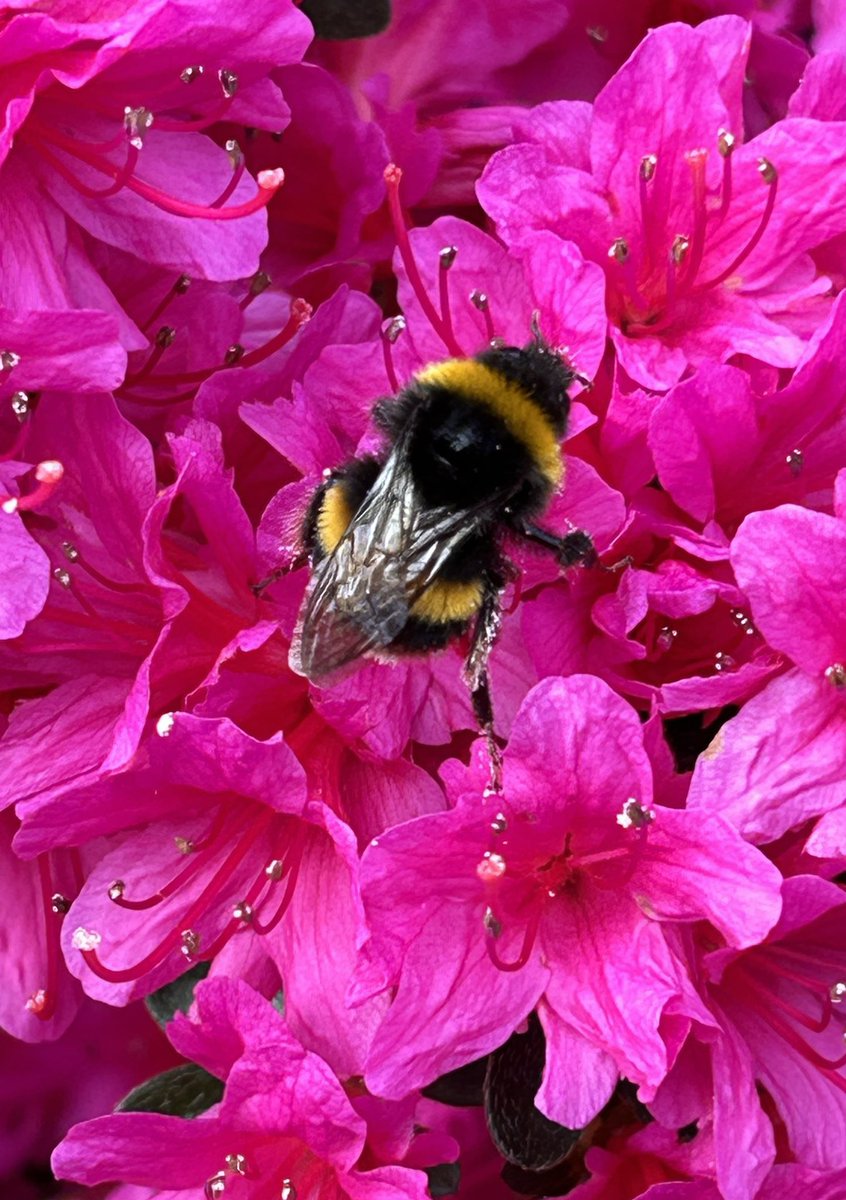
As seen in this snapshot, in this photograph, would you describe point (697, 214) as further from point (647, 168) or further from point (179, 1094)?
point (179, 1094)

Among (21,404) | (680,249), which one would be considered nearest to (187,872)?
(21,404)

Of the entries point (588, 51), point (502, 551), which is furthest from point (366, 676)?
point (588, 51)

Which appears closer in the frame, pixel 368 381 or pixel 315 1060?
pixel 315 1060

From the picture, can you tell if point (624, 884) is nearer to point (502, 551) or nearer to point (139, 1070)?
point (502, 551)

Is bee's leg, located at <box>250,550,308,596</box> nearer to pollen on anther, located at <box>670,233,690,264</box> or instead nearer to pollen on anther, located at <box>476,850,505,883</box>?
pollen on anther, located at <box>476,850,505,883</box>

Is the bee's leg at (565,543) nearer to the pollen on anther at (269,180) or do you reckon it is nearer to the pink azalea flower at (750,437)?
the pink azalea flower at (750,437)

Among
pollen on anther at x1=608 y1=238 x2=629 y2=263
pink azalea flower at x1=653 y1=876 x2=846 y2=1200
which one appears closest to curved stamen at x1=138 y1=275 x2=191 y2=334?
pollen on anther at x1=608 y1=238 x2=629 y2=263

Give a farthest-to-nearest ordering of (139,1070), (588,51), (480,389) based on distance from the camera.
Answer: (139,1070) → (588,51) → (480,389)
